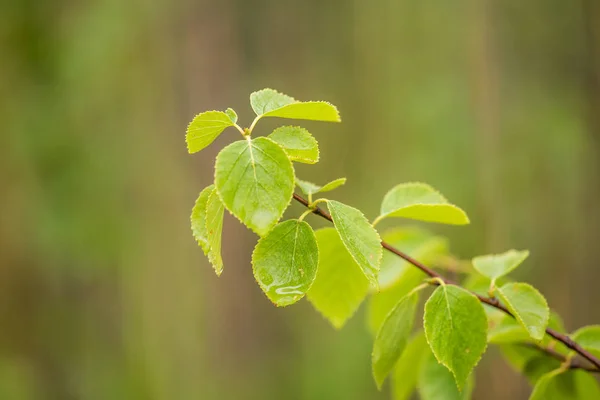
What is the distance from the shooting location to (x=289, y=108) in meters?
0.43

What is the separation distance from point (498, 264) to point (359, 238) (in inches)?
7.9

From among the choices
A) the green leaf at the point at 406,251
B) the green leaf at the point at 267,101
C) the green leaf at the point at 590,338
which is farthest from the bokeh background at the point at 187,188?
the green leaf at the point at 267,101

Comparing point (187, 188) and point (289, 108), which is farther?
point (187, 188)

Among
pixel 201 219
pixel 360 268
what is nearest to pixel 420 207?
pixel 360 268

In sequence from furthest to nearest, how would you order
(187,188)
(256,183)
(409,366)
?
(187,188), (409,366), (256,183)

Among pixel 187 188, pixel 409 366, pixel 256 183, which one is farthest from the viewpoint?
pixel 187 188

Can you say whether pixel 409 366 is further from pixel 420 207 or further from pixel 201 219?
pixel 201 219

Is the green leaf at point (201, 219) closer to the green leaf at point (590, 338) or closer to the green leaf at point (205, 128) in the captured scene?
the green leaf at point (205, 128)

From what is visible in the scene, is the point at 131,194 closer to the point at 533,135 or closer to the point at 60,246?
the point at 60,246

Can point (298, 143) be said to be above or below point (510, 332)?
above

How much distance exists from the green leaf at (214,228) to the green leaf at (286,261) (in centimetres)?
3

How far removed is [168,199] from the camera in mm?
3523

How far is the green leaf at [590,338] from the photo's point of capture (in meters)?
0.53

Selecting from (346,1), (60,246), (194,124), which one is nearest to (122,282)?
(60,246)
